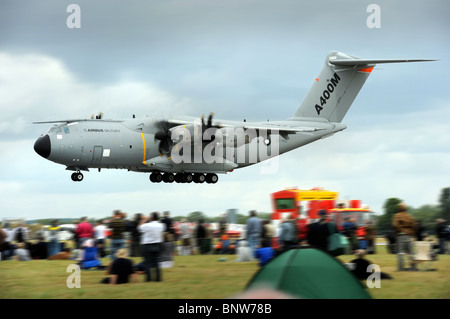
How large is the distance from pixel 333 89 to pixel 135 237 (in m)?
24.3

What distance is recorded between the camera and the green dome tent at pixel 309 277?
11023mm

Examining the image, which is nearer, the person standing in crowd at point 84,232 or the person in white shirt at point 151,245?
the person in white shirt at point 151,245

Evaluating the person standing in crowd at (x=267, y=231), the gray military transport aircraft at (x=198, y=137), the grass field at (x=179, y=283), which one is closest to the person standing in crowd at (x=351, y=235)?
the grass field at (x=179, y=283)

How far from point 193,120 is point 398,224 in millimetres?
21485

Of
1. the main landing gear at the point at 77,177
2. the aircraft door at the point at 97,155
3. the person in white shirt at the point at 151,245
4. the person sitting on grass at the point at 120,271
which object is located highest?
the aircraft door at the point at 97,155

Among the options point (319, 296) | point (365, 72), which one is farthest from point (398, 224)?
point (365, 72)

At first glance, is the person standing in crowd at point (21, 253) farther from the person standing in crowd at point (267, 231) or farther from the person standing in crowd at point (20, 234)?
the person standing in crowd at point (267, 231)

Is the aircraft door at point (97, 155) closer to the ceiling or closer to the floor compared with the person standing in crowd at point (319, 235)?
closer to the ceiling

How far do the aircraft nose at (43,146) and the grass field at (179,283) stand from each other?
12.8 metres

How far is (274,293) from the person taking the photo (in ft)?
35.7

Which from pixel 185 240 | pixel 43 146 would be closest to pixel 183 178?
pixel 43 146

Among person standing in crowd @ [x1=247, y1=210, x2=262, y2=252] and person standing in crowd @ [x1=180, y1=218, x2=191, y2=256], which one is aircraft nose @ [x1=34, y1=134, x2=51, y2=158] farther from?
person standing in crowd @ [x1=247, y1=210, x2=262, y2=252]

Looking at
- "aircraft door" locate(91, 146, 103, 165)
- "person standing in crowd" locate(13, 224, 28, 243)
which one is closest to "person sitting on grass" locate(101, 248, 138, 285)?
"person standing in crowd" locate(13, 224, 28, 243)
